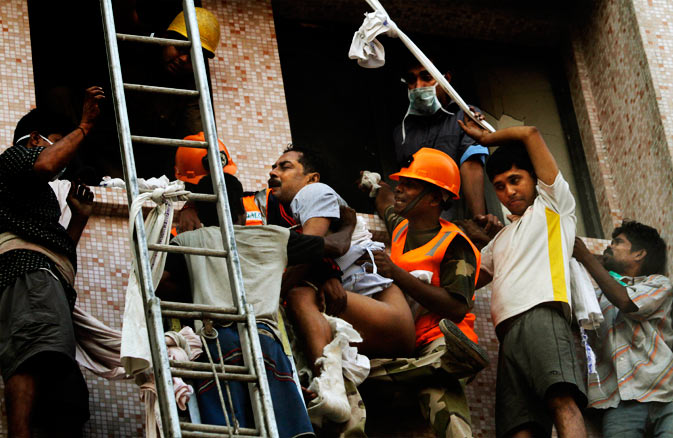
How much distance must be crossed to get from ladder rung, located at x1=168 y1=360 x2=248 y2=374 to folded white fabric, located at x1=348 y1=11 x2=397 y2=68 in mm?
3152

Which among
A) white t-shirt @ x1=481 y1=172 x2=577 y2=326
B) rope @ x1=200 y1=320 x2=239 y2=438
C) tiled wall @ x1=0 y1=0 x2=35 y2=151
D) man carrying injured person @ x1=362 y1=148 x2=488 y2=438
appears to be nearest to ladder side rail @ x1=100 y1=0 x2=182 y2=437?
rope @ x1=200 y1=320 x2=239 y2=438

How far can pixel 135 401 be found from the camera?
29.3 feet

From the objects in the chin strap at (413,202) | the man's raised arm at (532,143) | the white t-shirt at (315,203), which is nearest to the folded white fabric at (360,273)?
the white t-shirt at (315,203)

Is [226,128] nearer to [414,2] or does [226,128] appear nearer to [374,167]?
[374,167]

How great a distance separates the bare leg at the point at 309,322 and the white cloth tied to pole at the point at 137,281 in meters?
1.04

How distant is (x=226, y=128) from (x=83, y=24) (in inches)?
74.4

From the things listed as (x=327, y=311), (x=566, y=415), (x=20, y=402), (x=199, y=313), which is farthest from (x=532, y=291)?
(x=20, y=402)

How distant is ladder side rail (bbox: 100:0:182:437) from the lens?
6.78 meters

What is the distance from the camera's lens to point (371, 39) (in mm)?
9930

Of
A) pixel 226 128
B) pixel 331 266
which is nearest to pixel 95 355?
pixel 331 266

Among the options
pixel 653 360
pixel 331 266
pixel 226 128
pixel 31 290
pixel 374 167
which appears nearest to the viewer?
pixel 31 290

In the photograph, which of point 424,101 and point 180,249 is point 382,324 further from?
point 424,101

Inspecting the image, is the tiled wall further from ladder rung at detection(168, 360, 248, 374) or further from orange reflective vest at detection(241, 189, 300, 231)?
ladder rung at detection(168, 360, 248, 374)

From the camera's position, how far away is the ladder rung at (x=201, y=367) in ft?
23.7
